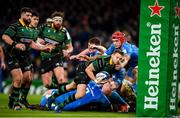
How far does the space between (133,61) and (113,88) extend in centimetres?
121

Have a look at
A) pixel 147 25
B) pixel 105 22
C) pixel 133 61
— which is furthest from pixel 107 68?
pixel 105 22

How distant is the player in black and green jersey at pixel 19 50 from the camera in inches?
532

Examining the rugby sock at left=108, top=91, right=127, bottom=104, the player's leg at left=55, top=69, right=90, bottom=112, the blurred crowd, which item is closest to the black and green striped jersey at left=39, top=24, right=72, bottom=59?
the player's leg at left=55, top=69, right=90, bottom=112

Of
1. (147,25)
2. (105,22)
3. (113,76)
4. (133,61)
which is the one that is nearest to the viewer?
(147,25)

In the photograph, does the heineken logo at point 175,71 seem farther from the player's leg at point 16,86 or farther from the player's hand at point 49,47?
the player's hand at point 49,47

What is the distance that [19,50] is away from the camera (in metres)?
13.6

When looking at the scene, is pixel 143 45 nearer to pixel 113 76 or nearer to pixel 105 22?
pixel 113 76

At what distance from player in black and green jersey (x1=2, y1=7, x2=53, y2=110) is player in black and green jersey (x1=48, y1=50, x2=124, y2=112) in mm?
752

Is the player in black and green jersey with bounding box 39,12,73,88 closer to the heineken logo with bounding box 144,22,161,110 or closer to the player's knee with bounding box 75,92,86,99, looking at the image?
the player's knee with bounding box 75,92,86,99

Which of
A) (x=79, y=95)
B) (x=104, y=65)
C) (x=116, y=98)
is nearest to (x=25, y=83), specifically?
(x=79, y=95)

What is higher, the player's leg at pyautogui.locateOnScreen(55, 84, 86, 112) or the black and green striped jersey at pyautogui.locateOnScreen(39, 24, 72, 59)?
the black and green striped jersey at pyautogui.locateOnScreen(39, 24, 72, 59)

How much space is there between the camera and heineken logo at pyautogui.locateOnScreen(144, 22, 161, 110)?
1174cm

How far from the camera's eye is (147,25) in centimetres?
1177

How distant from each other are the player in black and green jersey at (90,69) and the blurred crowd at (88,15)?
30.9 ft
